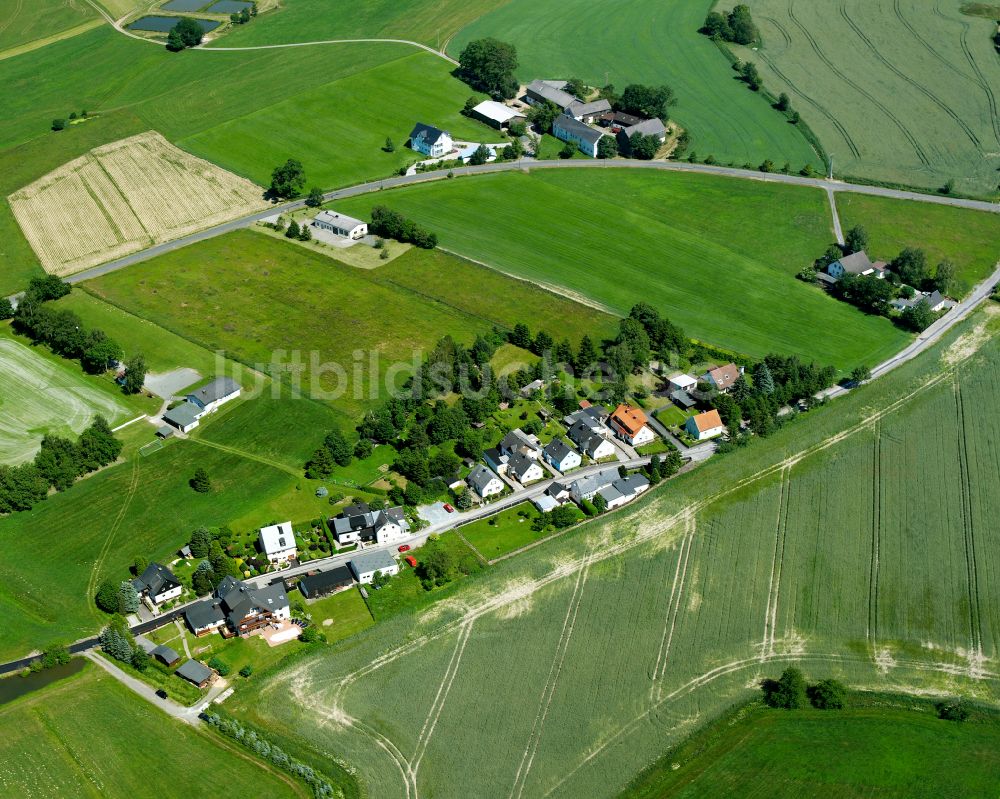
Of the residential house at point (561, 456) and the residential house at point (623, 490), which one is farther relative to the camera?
the residential house at point (561, 456)

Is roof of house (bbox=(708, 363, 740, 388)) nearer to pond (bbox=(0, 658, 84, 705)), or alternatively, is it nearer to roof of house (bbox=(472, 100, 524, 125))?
pond (bbox=(0, 658, 84, 705))

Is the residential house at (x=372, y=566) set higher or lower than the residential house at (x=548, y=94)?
lower

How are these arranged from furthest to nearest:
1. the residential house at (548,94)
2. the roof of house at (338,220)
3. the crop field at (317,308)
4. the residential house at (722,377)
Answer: the residential house at (548,94) → the roof of house at (338,220) → the crop field at (317,308) → the residential house at (722,377)

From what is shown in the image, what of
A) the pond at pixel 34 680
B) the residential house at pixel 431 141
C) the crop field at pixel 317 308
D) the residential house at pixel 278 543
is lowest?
the pond at pixel 34 680

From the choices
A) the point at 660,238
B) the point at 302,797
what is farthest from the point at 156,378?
the point at 660,238

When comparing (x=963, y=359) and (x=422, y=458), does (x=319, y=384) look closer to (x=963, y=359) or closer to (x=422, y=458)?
(x=422, y=458)

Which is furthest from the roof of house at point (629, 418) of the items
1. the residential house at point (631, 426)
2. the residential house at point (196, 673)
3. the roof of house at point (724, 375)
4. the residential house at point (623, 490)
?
the residential house at point (196, 673)

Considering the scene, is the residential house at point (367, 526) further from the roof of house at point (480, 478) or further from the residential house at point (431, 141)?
the residential house at point (431, 141)

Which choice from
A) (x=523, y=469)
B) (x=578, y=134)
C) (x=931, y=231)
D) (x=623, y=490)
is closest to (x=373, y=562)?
(x=523, y=469)
